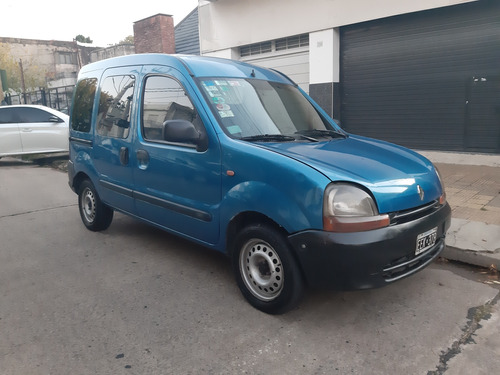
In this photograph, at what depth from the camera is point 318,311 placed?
3.21m

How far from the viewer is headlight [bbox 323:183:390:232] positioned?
2.70m

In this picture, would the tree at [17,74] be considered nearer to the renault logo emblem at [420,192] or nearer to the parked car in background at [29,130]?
the parked car in background at [29,130]

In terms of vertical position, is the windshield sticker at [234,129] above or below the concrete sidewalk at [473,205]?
above

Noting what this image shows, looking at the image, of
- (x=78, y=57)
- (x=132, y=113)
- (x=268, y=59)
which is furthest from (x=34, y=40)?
(x=132, y=113)

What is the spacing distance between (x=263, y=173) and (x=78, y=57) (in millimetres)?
50464

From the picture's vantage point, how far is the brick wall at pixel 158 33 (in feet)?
57.2

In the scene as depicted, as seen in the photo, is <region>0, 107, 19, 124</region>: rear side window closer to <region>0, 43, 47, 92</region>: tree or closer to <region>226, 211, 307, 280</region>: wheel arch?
<region>226, 211, 307, 280</region>: wheel arch

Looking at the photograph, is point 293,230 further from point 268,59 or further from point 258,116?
point 268,59

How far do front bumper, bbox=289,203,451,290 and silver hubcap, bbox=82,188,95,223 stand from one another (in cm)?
331

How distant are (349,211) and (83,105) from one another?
383 cm

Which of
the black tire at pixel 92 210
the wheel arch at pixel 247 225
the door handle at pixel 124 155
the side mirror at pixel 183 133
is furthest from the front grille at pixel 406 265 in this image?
the black tire at pixel 92 210

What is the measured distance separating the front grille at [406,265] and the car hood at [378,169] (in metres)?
0.37

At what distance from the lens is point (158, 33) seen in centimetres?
1752

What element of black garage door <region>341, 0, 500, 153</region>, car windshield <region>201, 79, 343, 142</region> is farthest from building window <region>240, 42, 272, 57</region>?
car windshield <region>201, 79, 343, 142</region>
